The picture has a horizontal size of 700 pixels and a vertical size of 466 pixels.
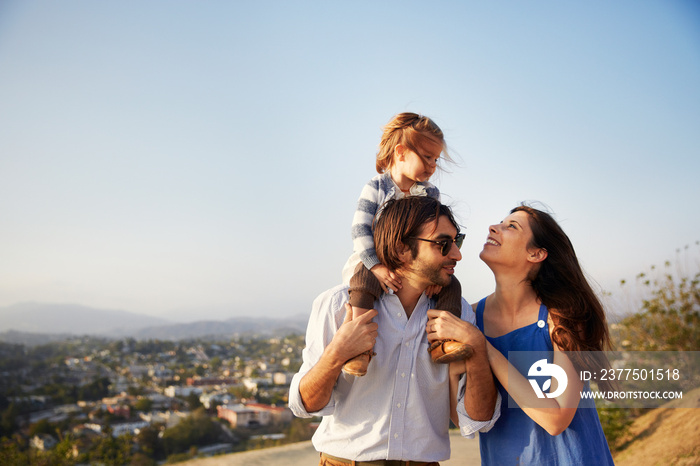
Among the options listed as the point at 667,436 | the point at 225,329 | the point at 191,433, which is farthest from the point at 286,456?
the point at 225,329

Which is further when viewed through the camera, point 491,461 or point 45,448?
point 45,448

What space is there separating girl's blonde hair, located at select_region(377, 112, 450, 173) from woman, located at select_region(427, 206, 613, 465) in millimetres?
771

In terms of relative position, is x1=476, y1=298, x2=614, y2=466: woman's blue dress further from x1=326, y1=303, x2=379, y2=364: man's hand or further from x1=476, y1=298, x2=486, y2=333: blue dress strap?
x1=326, y1=303, x2=379, y2=364: man's hand

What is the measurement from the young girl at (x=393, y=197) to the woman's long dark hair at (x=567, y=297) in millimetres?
572

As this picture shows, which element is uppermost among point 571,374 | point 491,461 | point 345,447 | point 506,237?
point 506,237

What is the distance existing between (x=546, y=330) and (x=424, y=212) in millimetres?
912

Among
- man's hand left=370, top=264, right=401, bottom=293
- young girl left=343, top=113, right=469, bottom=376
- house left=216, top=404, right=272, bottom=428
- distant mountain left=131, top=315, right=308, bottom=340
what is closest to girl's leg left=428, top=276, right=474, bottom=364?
young girl left=343, top=113, right=469, bottom=376

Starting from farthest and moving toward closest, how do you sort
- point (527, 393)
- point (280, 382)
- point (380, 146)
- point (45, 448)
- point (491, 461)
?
point (280, 382), point (45, 448), point (380, 146), point (491, 461), point (527, 393)

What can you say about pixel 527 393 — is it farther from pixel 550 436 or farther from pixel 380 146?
pixel 380 146

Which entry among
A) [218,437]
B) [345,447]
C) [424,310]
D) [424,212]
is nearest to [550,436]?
[424,310]

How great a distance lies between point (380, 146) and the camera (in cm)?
366

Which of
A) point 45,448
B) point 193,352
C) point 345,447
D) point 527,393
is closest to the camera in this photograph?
point 345,447
